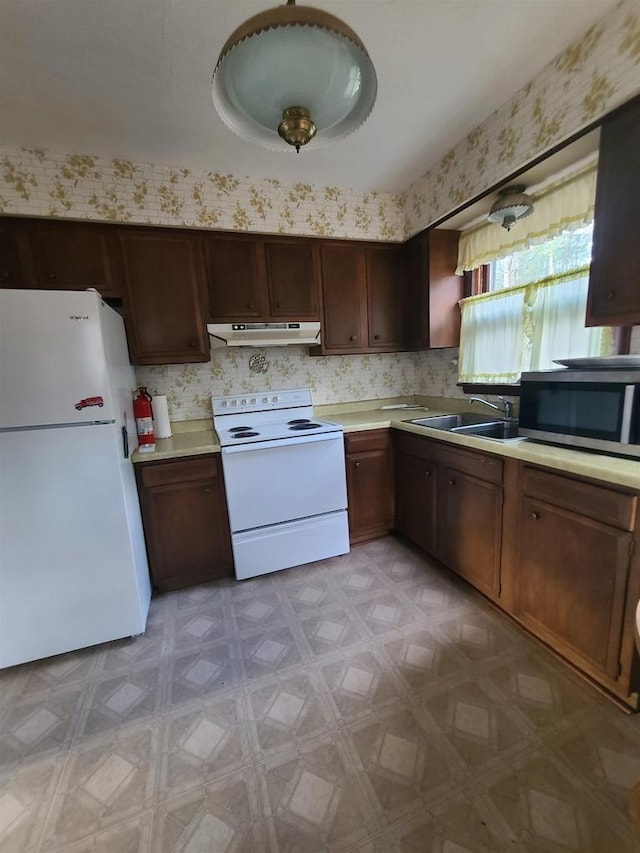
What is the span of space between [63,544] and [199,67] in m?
2.14

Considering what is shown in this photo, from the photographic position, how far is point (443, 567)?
234cm

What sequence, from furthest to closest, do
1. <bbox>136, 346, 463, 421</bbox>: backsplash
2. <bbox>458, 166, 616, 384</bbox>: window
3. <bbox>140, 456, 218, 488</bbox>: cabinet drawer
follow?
<bbox>136, 346, 463, 421</bbox>: backsplash < <bbox>140, 456, 218, 488</bbox>: cabinet drawer < <bbox>458, 166, 616, 384</bbox>: window

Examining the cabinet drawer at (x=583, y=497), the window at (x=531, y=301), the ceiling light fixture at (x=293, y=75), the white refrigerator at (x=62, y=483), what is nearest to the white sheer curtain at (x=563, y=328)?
the window at (x=531, y=301)

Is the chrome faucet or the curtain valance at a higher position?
the curtain valance

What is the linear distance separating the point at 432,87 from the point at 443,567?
259 cm

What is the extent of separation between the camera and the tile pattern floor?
3.43ft

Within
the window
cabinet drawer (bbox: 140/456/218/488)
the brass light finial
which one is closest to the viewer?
the brass light finial

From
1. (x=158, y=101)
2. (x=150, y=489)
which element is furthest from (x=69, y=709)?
(x=158, y=101)

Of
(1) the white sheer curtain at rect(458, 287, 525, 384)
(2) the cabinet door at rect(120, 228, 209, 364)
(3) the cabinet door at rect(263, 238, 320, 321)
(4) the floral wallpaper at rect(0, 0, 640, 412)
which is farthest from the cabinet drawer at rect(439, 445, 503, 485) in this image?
(2) the cabinet door at rect(120, 228, 209, 364)

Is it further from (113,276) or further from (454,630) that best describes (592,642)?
(113,276)

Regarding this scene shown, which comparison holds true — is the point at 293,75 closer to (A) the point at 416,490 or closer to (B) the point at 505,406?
(B) the point at 505,406

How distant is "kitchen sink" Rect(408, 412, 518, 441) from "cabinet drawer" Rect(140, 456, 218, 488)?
137 centimetres

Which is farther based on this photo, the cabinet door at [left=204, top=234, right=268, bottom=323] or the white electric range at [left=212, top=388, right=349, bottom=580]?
the cabinet door at [left=204, top=234, right=268, bottom=323]

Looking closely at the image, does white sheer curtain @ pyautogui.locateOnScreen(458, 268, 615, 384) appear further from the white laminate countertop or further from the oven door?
the oven door
